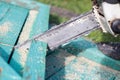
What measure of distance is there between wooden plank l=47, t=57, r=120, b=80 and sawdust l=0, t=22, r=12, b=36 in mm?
642

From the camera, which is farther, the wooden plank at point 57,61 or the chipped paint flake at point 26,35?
the wooden plank at point 57,61

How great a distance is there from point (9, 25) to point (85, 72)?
911 millimetres

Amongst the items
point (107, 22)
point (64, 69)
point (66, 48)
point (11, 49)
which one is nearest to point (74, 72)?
point (64, 69)

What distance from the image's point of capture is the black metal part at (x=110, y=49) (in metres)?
3.03

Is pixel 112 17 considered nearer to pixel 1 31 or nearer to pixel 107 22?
pixel 107 22

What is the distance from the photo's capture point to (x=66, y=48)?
306 centimetres

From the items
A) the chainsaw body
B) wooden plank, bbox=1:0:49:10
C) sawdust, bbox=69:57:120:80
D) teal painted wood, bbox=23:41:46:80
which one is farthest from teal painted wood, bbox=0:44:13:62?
wooden plank, bbox=1:0:49:10

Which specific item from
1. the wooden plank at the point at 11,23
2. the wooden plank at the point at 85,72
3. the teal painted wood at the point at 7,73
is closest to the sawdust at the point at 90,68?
the wooden plank at the point at 85,72

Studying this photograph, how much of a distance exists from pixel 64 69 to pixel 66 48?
33 centimetres

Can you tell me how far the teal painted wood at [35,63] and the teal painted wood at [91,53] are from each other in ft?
1.92

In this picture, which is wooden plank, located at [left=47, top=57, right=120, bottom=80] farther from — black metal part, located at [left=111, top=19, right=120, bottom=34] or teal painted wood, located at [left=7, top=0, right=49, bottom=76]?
black metal part, located at [left=111, top=19, right=120, bottom=34]

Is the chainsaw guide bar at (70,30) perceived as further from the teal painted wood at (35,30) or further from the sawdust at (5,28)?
the sawdust at (5,28)

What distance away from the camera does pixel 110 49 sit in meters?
3.14

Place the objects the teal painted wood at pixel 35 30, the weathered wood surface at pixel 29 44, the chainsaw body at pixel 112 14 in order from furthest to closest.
A: the teal painted wood at pixel 35 30 → the weathered wood surface at pixel 29 44 → the chainsaw body at pixel 112 14
